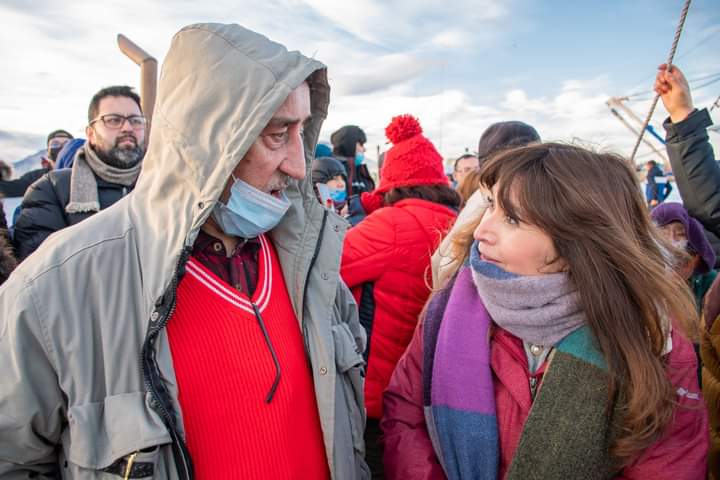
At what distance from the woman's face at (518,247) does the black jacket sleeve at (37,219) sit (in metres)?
2.85

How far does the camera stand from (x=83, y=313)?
113 centimetres

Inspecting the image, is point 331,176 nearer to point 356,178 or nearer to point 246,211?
point 356,178

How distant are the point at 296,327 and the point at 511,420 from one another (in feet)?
2.58

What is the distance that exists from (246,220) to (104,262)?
42 centimetres

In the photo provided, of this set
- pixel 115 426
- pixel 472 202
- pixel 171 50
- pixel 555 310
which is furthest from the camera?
pixel 472 202

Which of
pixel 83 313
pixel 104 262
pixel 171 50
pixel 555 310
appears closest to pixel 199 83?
pixel 171 50

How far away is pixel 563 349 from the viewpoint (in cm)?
146

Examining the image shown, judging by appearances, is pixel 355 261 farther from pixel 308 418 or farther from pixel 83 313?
pixel 83 313

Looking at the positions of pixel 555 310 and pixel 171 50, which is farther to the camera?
pixel 555 310

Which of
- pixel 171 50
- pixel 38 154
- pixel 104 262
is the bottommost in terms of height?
pixel 104 262

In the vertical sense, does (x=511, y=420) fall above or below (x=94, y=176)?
below

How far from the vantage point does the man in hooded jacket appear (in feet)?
3.56

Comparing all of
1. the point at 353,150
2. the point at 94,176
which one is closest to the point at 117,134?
the point at 94,176

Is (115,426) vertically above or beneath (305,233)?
beneath
